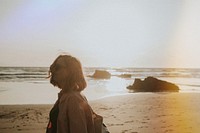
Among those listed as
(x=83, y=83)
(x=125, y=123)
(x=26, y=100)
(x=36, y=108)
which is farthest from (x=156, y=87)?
(x=83, y=83)

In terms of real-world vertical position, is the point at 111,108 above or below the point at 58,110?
below

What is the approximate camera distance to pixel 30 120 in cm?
980

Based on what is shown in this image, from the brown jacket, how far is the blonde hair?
0.29ft

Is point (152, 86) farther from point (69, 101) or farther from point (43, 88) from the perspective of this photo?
point (69, 101)

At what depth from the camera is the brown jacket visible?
2912 mm

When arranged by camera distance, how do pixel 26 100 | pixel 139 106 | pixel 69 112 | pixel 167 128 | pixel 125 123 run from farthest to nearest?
1. pixel 26 100
2. pixel 139 106
3. pixel 125 123
4. pixel 167 128
5. pixel 69 112

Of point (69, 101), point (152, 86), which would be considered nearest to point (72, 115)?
point (69, 101)

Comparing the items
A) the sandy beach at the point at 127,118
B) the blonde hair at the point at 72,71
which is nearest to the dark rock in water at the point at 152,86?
the sandy beach at the point at 127,118

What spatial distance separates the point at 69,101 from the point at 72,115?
120mm

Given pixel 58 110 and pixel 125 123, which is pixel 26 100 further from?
pixel 58 110

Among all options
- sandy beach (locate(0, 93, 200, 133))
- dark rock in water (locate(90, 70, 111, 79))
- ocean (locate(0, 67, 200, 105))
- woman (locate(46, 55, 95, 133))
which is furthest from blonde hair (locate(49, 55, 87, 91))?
dark rock in water (locate(90, 70, 111, 79))

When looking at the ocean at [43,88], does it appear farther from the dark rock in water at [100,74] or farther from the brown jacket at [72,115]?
the dark rock in water at [100,74]

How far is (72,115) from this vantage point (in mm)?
2918

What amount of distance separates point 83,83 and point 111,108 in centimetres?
934
